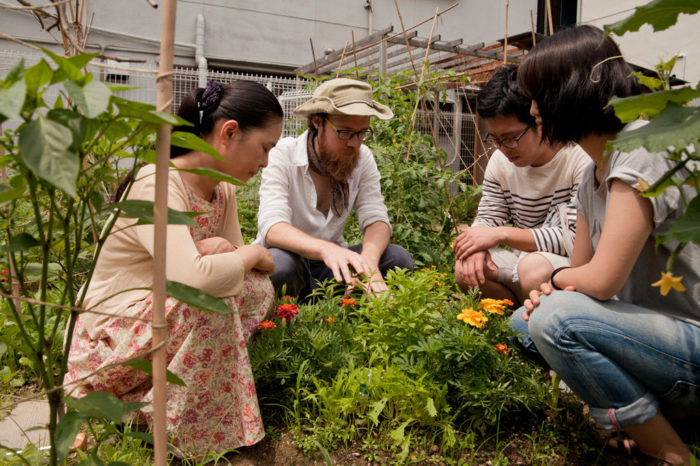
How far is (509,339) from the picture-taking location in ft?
5.87

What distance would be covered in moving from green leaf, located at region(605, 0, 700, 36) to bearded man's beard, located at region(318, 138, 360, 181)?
1884mm

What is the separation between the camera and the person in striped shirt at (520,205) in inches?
89.7

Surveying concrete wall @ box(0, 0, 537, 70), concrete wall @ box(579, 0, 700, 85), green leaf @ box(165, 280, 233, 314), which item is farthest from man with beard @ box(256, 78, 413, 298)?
concrete wall @ box(0, 0, 537, 70)

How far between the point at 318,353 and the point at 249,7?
867 cm

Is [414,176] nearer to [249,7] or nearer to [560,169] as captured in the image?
[560,169]

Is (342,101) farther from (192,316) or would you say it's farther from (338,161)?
(192,316)

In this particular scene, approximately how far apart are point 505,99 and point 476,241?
653 mm

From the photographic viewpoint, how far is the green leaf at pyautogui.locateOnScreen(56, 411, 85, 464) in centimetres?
77

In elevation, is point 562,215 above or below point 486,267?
above

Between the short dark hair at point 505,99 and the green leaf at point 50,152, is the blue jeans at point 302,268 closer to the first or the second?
the short dark hair at point 505,99

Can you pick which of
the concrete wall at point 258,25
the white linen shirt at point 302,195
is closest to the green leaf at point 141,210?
the white linen shirt at point 302,195

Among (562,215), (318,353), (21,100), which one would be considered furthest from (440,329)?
(21,100)

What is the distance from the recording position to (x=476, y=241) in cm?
238

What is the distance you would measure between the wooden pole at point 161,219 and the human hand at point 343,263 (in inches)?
50.6
